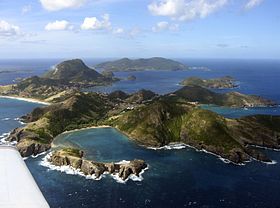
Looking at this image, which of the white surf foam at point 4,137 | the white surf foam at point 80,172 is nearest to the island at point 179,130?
the white surf foam at point 4,137

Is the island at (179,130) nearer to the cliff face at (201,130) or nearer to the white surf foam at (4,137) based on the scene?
the cliff face at (201,130)

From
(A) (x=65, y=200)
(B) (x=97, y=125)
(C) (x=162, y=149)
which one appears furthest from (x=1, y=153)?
(B) (x=97, y=125)

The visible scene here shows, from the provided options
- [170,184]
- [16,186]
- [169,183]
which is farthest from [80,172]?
[16,186]

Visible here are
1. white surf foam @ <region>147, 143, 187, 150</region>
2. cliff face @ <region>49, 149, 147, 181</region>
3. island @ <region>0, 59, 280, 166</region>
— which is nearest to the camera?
cliff face @ <region>49, 149, 147, 181</region>

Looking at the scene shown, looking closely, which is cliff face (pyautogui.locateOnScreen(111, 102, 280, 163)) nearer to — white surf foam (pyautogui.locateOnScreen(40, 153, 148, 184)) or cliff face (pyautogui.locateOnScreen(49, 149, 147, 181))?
cliff face (pyautogui.locateOnScreen(49, 149, 147, 181))

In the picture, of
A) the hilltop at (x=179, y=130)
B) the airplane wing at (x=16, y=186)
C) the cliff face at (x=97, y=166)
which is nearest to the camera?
the airplane wing at (x=16, y=186)

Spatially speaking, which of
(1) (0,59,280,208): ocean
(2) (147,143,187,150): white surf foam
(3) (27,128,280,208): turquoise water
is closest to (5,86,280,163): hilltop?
(2) (147,143,187,150): white surf foam

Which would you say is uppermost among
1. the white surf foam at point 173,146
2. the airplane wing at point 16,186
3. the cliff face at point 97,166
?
the airplane wing at point 16,186

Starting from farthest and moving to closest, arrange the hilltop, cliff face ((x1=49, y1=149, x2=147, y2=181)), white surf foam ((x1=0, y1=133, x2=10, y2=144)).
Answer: white surf foam ((x1=0, y1=133, x2=10, y2=144))
the hilltop
cliff face ((x1=49, y1=149, x2=147, y2=181))
